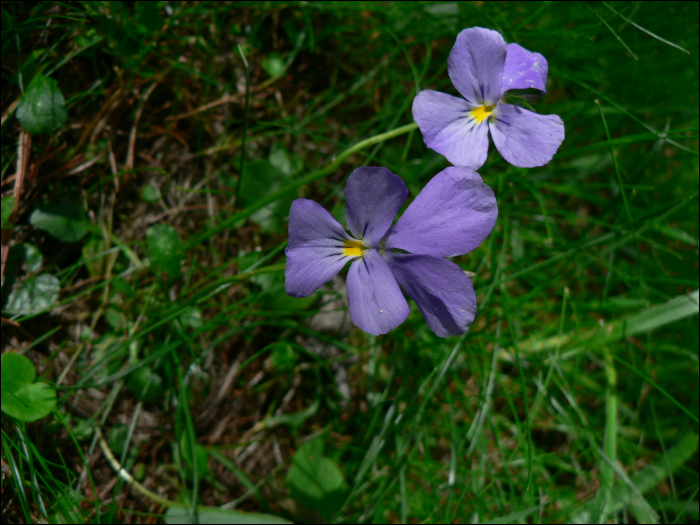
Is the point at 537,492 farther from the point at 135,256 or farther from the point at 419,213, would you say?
the point at 135,256

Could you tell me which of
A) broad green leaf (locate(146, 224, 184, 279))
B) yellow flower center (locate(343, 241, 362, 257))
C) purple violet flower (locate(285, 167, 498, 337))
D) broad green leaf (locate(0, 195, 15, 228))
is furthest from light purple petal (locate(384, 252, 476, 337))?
broad green leaf (locate(0, 195, 15, 228))

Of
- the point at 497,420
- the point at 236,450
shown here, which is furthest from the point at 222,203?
the point at 497,420

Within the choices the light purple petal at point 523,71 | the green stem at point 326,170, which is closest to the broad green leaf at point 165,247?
the green stem at point 326,170

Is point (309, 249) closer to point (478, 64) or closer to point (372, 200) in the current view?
point (372, 200)

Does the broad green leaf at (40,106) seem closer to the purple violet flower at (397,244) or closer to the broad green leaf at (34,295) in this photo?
the broad green leaf at (34,295)

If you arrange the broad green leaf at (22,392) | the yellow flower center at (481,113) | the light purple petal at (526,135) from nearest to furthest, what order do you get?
1. the light purple petal at (526,135)
2. the yellow flower center at (481,113)
3. the broad green leaf at (22,392)
